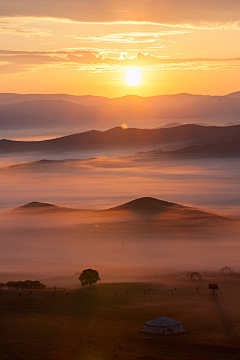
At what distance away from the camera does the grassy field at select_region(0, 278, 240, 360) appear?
4466 cm

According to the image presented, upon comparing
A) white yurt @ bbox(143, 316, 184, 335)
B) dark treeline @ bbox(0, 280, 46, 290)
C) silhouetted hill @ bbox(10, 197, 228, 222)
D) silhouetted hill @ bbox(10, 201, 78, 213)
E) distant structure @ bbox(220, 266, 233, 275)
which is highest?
silhouetted hill @ bbox(10, 201, 78, 213)

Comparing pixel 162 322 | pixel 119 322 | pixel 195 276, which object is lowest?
pixel 162 322

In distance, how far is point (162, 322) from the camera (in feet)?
166

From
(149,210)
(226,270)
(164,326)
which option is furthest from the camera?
(149,210)

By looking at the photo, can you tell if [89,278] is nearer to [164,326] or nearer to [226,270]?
[226,270]

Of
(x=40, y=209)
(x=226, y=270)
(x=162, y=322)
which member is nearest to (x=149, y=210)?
(x=40, y=209)

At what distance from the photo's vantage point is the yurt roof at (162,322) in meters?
50.4

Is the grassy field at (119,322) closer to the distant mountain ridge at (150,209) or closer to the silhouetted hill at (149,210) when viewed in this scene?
the silhouetted hill at (149,210)

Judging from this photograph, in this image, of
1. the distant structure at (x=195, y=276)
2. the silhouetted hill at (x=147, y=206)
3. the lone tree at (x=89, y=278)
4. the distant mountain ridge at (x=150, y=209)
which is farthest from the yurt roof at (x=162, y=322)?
the silhouetted hill at (x=147, y=206)

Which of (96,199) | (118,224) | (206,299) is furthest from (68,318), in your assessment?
(96,199)

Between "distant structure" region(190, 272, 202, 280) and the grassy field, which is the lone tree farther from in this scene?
"distant structure" region(190, 272, 202, 280)

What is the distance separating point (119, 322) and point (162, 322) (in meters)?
4.67

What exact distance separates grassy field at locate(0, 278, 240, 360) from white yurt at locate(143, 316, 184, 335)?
0.73m

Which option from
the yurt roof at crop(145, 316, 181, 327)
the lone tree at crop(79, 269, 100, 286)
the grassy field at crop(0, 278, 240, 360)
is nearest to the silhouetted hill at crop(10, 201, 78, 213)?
the lone tree at crop(79, 269, 100, 286)
